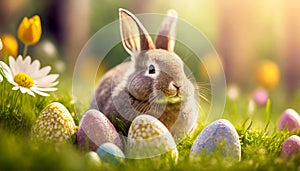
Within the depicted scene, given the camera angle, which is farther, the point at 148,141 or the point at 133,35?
the point at 133,35

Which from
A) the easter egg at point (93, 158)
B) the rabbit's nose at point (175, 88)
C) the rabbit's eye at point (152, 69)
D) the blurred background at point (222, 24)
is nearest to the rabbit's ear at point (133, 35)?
the rabbit's eye at point (152, 69)

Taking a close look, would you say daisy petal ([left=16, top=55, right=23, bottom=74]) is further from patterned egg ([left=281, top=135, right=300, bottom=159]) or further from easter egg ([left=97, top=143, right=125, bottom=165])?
patterned egg ([left=281, top=135, right=300, bottom=159])

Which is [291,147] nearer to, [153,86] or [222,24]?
[153,86]

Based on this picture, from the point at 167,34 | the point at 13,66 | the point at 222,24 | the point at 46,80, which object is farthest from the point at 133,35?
the point at 222,24

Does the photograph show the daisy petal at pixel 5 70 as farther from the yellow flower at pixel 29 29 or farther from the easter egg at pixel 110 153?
the easter egg at pixel 110 153

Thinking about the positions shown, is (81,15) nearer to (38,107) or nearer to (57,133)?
(38,107)

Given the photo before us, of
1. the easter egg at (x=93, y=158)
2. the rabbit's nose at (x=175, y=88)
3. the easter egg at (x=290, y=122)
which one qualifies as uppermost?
the rabbit's nose at (x=175, y=88)

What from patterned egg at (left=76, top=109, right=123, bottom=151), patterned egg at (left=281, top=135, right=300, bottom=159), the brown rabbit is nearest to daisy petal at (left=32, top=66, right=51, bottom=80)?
the brown rabbit

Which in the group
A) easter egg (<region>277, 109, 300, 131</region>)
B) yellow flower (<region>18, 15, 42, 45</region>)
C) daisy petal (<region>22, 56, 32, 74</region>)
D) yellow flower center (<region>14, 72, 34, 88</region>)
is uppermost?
yellow flower (<region>18, 15, 42, 45</region>)
